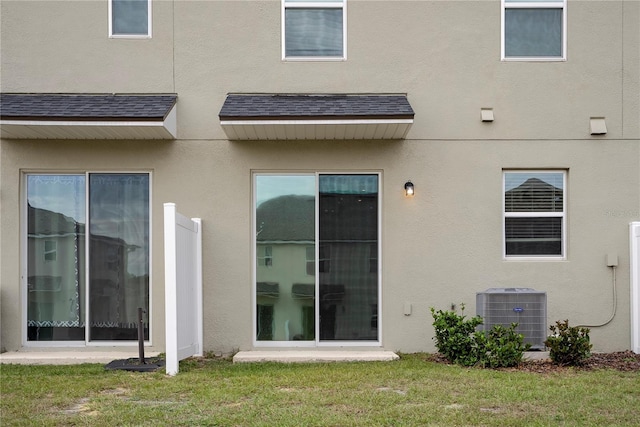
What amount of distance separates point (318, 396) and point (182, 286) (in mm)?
2463

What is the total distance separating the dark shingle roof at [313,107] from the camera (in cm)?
845

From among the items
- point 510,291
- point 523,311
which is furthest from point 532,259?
point 523,311

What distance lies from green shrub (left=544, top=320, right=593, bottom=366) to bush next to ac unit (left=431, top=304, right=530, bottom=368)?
1.10 feet

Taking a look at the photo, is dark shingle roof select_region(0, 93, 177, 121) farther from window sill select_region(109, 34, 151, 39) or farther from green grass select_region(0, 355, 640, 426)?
green grass select_region(0, 355, 640, 426)

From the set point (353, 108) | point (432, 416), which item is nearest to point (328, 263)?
point (353, 108)

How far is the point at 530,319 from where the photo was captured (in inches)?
343

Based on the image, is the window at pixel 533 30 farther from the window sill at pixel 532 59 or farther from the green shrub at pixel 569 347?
the green shrub at pixel 569 347

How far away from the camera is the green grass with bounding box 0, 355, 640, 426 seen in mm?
5832

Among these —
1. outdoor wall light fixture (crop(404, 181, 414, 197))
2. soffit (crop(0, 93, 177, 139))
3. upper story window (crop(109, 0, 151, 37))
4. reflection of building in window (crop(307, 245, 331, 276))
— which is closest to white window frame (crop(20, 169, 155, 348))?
soffit (crop(0, 93, 177, 139))

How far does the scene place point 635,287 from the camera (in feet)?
30.2

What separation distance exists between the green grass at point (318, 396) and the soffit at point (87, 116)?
117 inches

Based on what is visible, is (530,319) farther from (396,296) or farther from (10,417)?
(10,417)

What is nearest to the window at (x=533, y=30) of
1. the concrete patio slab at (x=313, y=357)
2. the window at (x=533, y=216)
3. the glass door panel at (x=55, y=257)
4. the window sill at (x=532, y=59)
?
the window sill at (x=532, y=59)

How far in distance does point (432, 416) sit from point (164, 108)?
518 centimetres
